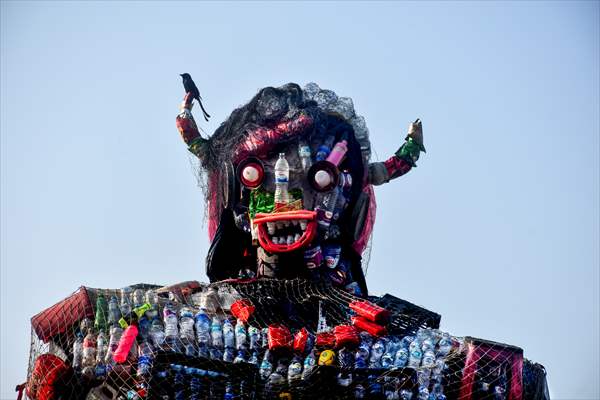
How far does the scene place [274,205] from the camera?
18.5 metres

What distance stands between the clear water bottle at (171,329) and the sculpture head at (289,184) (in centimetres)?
206

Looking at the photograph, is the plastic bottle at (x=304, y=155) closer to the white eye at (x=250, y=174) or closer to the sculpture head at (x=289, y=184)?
the sculpture head at (x=289, y=184)

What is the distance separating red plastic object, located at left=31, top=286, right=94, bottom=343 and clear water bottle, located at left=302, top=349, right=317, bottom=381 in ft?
10.1

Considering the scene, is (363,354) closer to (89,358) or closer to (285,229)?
(285,229)

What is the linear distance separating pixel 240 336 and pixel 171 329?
3.18 ft

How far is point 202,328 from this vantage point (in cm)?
1691

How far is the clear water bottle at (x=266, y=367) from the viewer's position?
16578 mm

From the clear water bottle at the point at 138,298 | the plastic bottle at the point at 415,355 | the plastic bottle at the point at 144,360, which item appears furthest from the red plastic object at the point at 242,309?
the plastic bottle at the point at 415,355

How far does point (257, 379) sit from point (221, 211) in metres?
3.82

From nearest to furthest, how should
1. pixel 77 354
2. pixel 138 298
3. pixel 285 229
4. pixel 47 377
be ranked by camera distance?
pixel 47 377
pixel 77 354
pixel 138 298
pixel 285 229

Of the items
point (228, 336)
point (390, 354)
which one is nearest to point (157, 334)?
point (228, 336)

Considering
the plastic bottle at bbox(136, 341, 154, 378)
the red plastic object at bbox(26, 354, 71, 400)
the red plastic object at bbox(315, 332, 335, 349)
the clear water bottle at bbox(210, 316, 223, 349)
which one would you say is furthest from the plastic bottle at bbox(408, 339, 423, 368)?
the red plastic object at bbox(26, 354, 71, 400)

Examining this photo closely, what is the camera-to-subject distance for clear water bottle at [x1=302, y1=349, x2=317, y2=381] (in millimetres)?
16516

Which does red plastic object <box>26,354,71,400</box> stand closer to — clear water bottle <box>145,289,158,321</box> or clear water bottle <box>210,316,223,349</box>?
clear water bottle <box>145,289,158,321</box>
